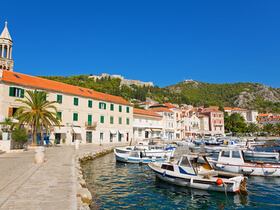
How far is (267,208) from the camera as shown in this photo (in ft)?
31.9

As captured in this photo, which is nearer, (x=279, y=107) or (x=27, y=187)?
(x=27, y=187)

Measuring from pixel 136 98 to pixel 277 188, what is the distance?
132m

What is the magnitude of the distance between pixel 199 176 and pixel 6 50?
160 feet

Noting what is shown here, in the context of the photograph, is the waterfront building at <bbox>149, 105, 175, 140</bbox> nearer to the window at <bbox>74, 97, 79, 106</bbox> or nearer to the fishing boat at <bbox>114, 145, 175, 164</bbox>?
the window at <bbox>74, 97, 79, 106</bbox>

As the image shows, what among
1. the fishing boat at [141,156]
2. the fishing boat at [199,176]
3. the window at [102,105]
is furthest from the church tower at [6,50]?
the fishing boat at [199,176]

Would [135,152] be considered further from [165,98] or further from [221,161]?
[165,98]

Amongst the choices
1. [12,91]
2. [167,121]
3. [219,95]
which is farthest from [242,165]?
[219,95]

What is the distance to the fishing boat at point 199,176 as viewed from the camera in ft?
37.3

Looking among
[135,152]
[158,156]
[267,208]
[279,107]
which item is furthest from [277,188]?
[279,107]

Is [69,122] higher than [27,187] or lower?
higher

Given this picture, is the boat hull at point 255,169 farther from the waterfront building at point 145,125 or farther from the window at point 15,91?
the waterfront building at point 145,125

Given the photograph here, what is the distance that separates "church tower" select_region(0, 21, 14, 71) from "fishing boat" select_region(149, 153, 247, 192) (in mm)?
43539

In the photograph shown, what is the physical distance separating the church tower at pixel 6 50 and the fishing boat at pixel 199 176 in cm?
4354

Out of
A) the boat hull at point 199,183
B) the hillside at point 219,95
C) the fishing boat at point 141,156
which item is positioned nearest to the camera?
the boat hull at point 199,183
